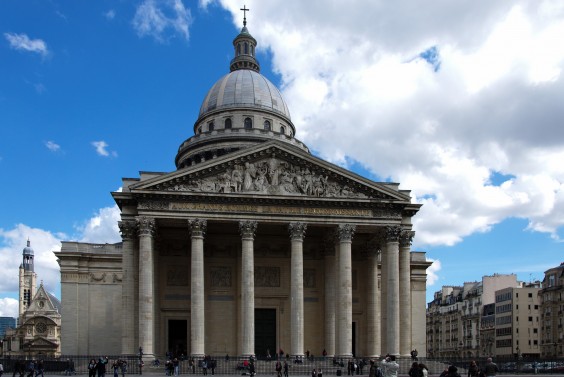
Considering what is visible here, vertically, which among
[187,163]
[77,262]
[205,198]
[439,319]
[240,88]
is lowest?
[439,319]

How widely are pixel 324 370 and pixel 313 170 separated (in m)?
14.1

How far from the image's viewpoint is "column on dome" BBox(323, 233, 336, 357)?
54.4 meters

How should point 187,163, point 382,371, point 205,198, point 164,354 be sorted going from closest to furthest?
point 382,371
point 205,198
point 164,354
point 187,163

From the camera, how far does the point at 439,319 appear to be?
12238cm

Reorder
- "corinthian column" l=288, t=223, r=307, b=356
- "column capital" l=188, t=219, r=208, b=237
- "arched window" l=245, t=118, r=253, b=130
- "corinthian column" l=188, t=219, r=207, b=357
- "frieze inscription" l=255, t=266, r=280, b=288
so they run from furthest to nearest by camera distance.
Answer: "arched window" l=245, t=118, r=253, b=130, "frieze inscription" l=255, t=266, r=280, b=288, "corinthian column" l=288, t=223, r=307, b=356, "column capital" l=188, t=219, r=208, b=237, "corinthian column" l=188, t=219, r=207, b=357

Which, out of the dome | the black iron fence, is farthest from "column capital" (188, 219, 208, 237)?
the dome

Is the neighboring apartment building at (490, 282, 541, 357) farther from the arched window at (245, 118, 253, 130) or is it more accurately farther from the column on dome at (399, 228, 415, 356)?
the column on dome at (399, 228, 415, 356)

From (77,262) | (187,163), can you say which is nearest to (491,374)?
(77,262)

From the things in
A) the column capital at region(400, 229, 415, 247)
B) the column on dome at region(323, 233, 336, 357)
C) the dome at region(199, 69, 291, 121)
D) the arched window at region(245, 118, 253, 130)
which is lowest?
the column on dome at region(323, 233, 336, 357)

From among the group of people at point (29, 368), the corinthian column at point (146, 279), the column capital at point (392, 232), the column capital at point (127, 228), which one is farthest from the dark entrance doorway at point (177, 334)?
the column capital at point (392, 232)

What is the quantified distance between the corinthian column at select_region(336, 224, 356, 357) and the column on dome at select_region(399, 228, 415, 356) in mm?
4643

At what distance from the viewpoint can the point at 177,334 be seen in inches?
2210

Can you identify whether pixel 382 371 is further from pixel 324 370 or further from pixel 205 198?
pixel 205 198

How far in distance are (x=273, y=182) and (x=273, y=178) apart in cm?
29
